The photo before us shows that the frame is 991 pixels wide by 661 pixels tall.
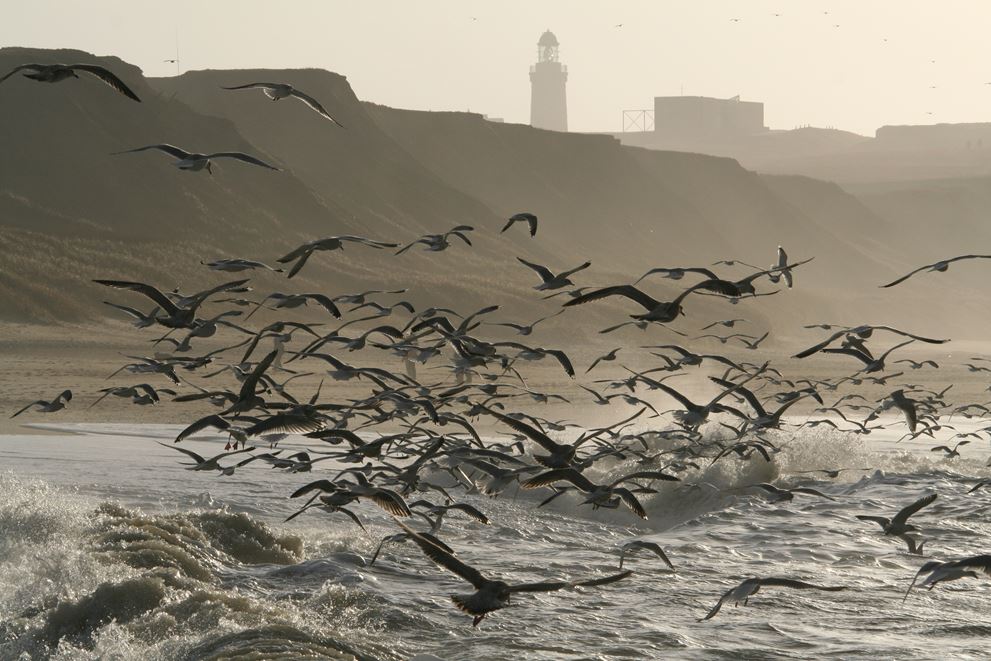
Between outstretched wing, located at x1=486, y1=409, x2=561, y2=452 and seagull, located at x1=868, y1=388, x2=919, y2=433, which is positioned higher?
outstretched wing, located at x1=486, y1=409, x2=561, y2=452

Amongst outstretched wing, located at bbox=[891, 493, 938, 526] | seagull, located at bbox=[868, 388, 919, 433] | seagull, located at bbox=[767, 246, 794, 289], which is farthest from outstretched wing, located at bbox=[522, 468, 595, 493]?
seagull, located at bbox=[868, 388, 919, 433]

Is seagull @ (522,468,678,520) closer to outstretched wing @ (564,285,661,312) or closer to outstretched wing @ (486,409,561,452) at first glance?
outstretched wing @ (486,409,561,452)

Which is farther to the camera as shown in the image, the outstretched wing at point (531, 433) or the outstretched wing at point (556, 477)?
the outstretched wing at point (556, 477)

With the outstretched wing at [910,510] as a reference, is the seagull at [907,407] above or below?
above

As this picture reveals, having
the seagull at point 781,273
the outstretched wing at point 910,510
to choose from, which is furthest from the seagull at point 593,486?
the seagull at point 781,273

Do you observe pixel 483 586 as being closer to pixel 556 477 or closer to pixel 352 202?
pixel 556 477

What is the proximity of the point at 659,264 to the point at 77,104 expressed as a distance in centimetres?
4657

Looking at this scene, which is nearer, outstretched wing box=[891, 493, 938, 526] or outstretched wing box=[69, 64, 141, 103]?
outstretched wing box=[69, 64, 141, 103]

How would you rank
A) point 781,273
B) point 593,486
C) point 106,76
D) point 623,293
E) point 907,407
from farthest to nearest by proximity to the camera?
1. point 781,273
2. point 907,407
3. point 593,486
4. point 106,76
5. point 623,293

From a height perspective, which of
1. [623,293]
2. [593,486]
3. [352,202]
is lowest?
[593,486]

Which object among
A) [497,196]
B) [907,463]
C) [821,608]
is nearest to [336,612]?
[821,608]

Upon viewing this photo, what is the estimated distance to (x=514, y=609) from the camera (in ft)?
38.5

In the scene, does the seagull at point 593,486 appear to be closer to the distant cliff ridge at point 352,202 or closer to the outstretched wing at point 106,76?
the outstretched wing at point 106,76

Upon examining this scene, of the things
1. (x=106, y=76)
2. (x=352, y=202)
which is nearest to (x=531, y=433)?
(x=106, y=76)
